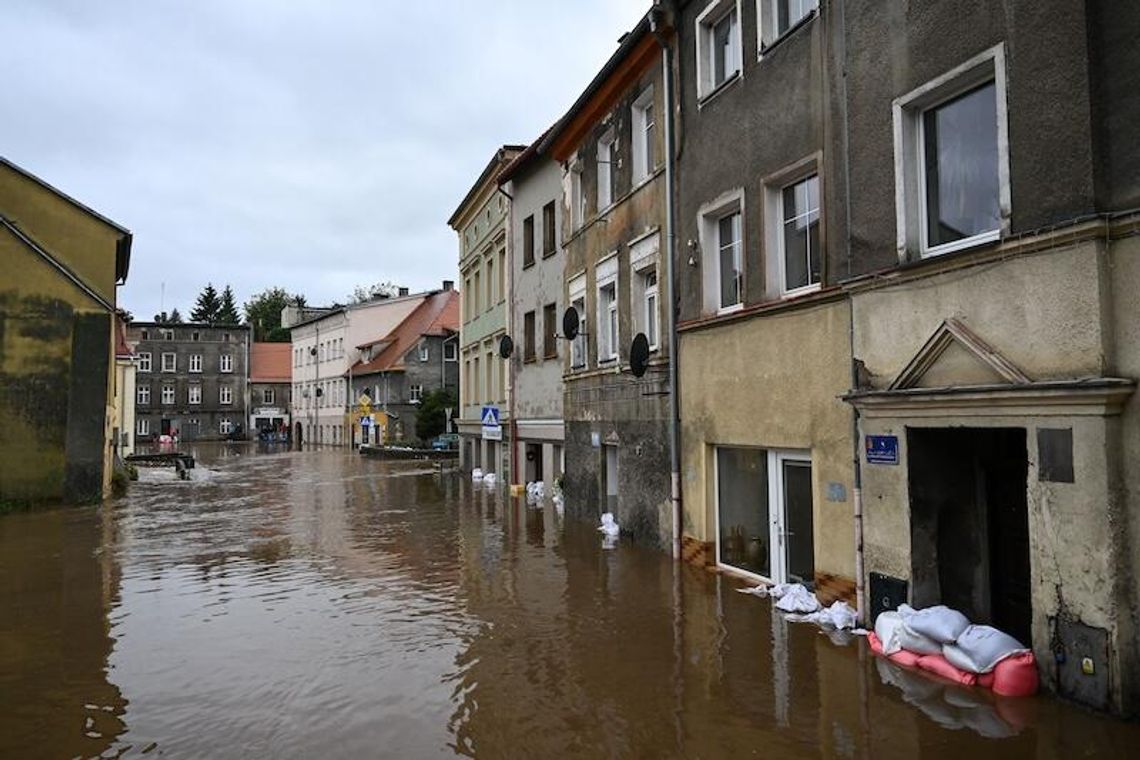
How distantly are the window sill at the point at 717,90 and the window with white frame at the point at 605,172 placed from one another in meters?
4.24

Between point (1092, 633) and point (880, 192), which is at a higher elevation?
point (880, 192)

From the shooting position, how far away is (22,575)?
13.0 metres

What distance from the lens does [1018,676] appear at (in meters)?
6.44

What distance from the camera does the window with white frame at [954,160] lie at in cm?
707

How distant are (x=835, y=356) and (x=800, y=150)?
8.26 feet

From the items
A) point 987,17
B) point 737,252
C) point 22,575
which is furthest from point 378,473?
point 987,17

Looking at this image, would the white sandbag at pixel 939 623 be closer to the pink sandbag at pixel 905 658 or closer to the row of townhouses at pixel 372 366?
the pink sandbag at pixel 905 658

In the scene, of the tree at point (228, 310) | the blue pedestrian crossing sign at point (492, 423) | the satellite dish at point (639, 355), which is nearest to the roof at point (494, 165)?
the blue pedestrian crossing sign at point (492, 423)

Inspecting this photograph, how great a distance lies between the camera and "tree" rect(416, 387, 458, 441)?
161 feet

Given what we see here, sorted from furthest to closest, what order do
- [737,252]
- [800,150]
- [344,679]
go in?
[737,252], [800,150], [344,679]

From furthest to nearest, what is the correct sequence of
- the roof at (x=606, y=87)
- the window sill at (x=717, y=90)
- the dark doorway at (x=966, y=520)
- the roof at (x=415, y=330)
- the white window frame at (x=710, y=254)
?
the roof at (x=415, y=330)
the roof at (x=606, y=87)
the white window frame at (x=710, y=254)
the window sill at (x=717, y=90)
the dark doorway at (x=966, y=520)

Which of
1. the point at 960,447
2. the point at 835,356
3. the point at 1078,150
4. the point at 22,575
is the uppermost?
the point at 1078,150

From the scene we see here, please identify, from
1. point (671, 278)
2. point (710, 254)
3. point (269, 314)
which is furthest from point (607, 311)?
point (269, 314)

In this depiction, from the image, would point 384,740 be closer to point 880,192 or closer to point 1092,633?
point 1092,633
